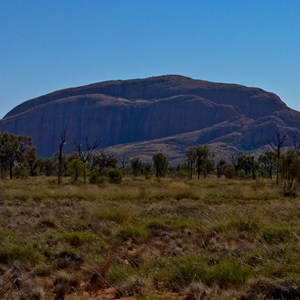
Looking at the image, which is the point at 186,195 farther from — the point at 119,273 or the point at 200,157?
the point at 200,157

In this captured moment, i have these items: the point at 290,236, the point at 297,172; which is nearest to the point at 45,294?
the point at 290,236

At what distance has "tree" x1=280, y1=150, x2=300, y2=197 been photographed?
33.3m

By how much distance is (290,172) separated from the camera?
3406cm

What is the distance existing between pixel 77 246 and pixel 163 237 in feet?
8.46

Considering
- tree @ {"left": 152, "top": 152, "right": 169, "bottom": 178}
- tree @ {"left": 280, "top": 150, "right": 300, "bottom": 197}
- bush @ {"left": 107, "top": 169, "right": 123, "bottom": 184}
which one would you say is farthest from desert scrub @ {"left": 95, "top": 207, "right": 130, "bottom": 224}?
tree @ {"left": 152, "top": 152, "right": 169, "bottom": 178}

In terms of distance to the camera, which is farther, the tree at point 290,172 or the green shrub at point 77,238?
the tree at point 290,172

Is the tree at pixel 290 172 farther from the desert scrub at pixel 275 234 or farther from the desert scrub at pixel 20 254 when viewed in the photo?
the desert scrub at pixel 20 254

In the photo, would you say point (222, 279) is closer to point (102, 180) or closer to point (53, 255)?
point (53, 255)

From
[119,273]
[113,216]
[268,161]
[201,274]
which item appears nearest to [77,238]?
[119,273]

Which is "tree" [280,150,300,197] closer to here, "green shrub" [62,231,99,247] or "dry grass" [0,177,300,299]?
"dry grass" [0,177,300,299]

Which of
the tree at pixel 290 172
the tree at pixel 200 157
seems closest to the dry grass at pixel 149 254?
the tree at pixel 290 172

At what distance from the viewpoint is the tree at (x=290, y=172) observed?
33281mm

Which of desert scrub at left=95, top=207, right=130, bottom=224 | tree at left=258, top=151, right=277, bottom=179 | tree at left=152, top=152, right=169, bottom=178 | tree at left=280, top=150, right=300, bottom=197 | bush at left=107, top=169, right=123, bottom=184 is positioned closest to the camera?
desert scrub at left=95, top=207, right=130, bottom=224

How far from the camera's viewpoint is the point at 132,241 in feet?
46.5
